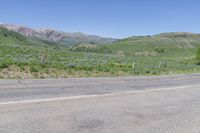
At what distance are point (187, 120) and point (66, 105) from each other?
3.58 metres

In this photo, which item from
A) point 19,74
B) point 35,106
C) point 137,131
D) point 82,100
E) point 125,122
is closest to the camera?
point 137,131

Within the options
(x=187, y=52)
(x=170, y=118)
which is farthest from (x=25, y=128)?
(x=187, y=52)

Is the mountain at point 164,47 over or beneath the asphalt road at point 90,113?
over

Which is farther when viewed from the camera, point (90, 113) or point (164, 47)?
point (164, 47)

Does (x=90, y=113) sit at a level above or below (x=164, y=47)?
below

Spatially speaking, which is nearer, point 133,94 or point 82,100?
point 82,100

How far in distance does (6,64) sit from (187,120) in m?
12.1

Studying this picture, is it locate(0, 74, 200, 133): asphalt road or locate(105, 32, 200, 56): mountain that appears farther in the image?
locate(105, 32, 200, 56): mountain

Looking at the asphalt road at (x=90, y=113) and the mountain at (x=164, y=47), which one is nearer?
the asphalt road at (x=90, y=113)

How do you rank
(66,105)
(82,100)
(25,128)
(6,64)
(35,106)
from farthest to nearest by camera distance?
(6,64), (82,100), (66,105), (35,106), (25,128)

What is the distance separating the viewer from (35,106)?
770 centimetres

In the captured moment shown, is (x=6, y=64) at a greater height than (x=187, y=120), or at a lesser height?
greater

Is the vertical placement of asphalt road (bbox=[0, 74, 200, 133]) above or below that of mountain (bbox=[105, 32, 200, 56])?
below

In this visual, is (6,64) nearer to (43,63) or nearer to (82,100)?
(43,63)
